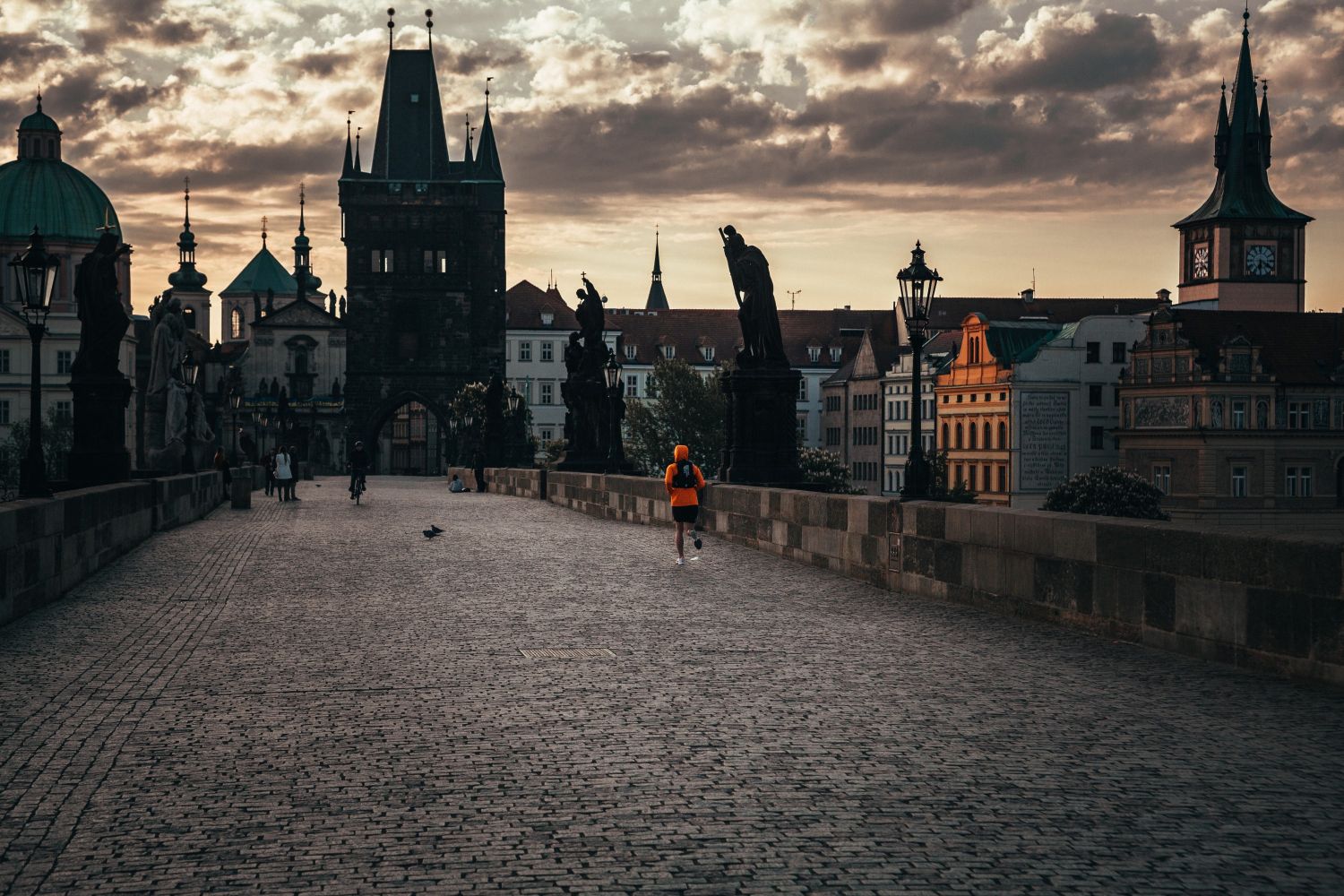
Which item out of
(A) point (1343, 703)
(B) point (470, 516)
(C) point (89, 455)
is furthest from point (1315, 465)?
(A) point (1343, 703)

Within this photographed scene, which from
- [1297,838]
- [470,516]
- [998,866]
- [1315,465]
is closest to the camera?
[998,866]

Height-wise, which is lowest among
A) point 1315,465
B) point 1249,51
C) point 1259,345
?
point 1315,465

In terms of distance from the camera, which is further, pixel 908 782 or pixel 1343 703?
pixel 1343 703

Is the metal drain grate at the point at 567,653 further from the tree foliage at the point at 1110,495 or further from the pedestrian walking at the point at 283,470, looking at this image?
the tree foliage at the point at 1110,495

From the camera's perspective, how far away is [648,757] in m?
7.31

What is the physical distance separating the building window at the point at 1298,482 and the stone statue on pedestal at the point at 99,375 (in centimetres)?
8424

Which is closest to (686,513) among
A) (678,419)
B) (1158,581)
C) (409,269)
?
(1158,581)

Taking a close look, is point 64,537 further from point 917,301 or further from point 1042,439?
point 1042,439

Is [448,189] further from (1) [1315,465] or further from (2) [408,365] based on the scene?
(1) [1315,465]

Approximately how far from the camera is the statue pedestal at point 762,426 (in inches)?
979

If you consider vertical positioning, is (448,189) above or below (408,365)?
above

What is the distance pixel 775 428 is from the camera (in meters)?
25.1

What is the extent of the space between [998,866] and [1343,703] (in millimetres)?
3938

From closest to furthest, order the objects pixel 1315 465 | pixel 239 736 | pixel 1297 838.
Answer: pixel 1297 838
pixel 239 736
pixel 1315 465
